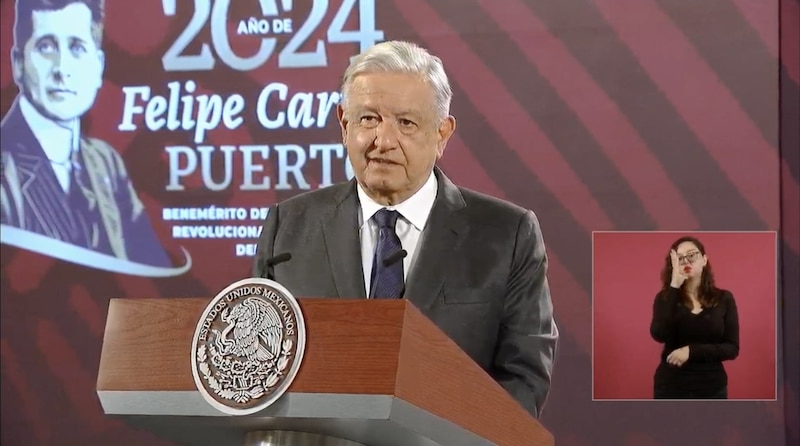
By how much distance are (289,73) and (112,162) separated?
74 centimetres

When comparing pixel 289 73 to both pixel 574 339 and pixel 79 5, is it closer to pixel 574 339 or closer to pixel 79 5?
pixel 79 5

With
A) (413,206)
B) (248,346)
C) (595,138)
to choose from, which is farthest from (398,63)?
(595,138)

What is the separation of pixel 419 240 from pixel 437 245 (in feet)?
0.13

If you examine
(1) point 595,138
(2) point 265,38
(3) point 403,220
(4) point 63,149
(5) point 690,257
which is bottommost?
(3) point 403,220

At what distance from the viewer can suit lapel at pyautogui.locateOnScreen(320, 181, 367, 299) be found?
1.85m

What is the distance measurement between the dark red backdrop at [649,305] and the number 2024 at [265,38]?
3.70ft

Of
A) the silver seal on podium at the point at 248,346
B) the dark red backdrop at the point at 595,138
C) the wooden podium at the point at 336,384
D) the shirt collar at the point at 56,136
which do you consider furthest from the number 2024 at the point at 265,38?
the silver seal on podium at the point at 248,346

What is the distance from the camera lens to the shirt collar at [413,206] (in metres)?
1.95

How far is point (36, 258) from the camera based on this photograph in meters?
4.11

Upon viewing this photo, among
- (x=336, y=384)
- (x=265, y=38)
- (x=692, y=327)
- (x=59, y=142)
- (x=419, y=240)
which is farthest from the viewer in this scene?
(x=59, y=142)

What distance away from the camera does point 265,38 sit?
400 centimetres

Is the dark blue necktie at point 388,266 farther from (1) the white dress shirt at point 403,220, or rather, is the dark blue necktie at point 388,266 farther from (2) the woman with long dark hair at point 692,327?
(2) the woman with long dark hair at point 692,327

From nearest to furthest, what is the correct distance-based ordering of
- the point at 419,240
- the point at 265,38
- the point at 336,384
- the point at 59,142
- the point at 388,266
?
1. the point at 336,384
2. the point at 388,266
3. the point at 419,240
4. the point at 265,38
5. the point at 59,142

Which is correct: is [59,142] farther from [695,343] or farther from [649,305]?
[695,343]
